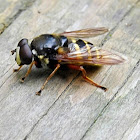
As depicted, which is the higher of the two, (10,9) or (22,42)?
(10,9)

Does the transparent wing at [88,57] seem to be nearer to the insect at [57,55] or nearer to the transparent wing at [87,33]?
the insect at [57,55]

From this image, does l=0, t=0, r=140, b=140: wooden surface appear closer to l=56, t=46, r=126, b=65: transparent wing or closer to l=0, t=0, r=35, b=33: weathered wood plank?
l=0, t=0, r=35, b=33: weathered wood plank

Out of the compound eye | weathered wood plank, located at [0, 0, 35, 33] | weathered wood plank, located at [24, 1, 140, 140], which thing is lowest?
weathered wood plank, located at [24, 1, 140, 140]

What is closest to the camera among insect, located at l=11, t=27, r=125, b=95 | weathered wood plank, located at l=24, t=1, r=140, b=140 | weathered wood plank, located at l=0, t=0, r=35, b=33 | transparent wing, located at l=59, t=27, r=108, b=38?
weathered wood plank, located at l=24, t=1, r=140, b=140

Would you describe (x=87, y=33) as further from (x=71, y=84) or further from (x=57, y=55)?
(x=71, y=84)

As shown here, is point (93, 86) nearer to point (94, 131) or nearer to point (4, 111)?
point (94, 131)

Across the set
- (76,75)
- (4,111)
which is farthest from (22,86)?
(76,75)

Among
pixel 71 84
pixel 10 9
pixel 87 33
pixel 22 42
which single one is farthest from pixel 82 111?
pixel 10 9

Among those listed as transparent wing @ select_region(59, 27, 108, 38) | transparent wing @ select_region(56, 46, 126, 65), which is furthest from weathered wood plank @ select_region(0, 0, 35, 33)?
transparent wing @ select_region(56, 46, 126, 65)
